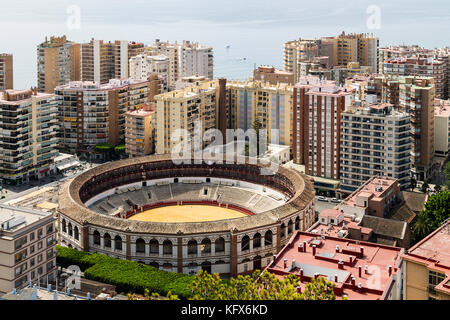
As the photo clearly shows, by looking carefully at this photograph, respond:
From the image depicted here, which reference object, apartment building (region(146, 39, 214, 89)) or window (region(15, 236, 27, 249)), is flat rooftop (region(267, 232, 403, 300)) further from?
apartment building (region(146, 39, 214, 89))

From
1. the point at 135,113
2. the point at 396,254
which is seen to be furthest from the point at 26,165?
the point at 396,254

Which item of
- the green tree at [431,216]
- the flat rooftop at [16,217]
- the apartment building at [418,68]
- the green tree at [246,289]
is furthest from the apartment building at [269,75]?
the green tree at [246,289]

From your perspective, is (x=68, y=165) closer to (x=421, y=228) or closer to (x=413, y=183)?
(x=413, y=183)

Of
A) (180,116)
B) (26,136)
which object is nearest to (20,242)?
(26,136)

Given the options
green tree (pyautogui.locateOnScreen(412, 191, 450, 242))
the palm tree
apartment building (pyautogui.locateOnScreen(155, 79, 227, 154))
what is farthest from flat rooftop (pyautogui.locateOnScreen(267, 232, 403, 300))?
apartment building (pyautogui.locateOnScreen(155, 79, 227, 154))

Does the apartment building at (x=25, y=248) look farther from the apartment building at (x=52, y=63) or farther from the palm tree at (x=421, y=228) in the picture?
the apartment building at (x=52, y=63)
